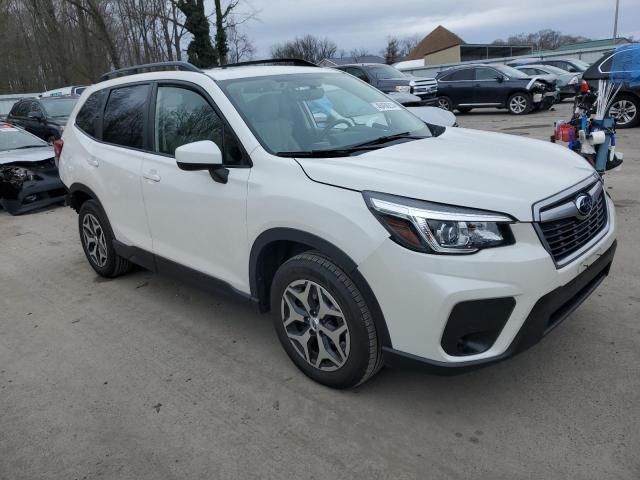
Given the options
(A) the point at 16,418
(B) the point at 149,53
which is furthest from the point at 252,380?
(B) the point at 149,53

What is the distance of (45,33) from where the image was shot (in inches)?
1398

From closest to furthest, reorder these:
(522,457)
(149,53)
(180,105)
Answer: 1. (522,457)
2. (180,105)
3. (149,53)

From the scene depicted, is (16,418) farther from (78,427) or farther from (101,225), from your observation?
(101,225)

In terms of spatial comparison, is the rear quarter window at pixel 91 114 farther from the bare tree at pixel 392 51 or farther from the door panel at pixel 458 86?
the bare tree at pixel 392 51

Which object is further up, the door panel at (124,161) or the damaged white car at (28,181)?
the door panel at (124,161)

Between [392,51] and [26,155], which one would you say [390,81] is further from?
[392,51]

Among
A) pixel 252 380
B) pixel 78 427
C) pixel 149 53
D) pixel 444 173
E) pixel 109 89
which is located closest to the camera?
pixel 444 173

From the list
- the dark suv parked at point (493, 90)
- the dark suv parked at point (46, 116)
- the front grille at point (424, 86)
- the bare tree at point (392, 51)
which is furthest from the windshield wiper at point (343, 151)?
the bare tree at point (392, 51)

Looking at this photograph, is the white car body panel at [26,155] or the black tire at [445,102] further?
the black tire at [445,102]

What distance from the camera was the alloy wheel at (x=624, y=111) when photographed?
1232cm

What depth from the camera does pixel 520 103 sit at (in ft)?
56.5

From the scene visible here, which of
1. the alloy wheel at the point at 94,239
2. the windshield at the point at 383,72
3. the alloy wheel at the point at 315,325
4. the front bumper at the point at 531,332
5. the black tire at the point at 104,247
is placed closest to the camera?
the front bumper at the point at 531,332

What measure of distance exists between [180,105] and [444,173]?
2.01m

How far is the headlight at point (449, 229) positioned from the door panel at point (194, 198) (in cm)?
110
